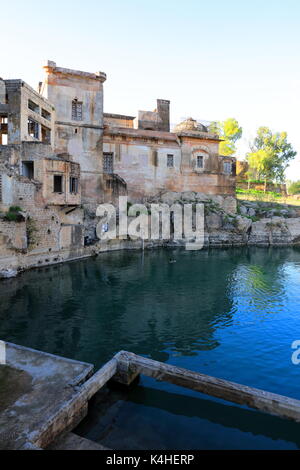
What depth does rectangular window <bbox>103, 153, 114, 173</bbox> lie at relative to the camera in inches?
1312

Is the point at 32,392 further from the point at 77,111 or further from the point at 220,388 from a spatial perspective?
the point at 77,111

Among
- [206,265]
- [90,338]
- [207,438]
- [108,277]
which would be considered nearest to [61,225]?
[108,277]

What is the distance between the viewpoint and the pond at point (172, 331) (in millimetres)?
6945

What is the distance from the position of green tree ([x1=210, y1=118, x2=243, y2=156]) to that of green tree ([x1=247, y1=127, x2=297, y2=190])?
315 cm

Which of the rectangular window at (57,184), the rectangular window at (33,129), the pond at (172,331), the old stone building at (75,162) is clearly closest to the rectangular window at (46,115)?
the old stone building at (75,162)

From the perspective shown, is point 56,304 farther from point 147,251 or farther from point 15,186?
point 147,251

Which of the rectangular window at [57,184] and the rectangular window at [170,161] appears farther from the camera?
the rectangular window at [170,161]

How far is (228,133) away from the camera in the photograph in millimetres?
53469

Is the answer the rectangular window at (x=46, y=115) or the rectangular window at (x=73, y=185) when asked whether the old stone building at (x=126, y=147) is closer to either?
the rectangular window at (x=46, y=115)

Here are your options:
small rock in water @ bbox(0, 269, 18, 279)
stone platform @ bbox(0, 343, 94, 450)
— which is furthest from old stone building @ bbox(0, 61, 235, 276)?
stone platform @ bbox(0, 343, 94, 450)

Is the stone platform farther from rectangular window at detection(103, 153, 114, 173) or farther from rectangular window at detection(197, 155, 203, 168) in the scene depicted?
rectangular window at detection(197, 155, 203, 168)

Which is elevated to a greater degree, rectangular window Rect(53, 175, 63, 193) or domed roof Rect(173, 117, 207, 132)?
domed roof Rect(173, 117, 207, 132)

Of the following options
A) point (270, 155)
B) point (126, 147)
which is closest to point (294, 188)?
point (270, 155)

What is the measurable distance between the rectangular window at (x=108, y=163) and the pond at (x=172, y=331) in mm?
11569
